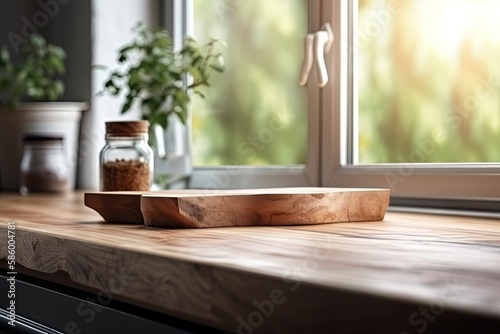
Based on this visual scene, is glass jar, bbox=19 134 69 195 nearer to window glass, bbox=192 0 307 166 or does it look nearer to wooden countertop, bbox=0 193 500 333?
window glass, bbox=192 0 307 166

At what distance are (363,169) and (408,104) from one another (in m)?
0.15

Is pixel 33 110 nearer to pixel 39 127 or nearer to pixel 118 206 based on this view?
pixel 39 127

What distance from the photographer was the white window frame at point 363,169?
4.25ft

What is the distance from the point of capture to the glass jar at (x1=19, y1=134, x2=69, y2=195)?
2.08 m

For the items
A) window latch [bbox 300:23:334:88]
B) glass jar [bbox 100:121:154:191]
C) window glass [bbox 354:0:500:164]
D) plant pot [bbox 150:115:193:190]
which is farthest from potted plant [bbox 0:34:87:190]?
window glass [bbox 354:0:500:164]

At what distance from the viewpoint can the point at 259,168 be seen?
1.77m

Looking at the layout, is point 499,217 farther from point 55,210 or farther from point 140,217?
point 55,210

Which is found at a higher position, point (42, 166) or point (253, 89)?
point (253, 89)

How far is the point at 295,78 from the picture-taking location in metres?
1.72

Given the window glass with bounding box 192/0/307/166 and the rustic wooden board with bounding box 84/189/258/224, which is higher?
the window glass with bounding box 192/0/307/166

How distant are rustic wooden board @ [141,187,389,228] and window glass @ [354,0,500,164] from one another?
0.33 metres

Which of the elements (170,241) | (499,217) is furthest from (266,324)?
(499,217)

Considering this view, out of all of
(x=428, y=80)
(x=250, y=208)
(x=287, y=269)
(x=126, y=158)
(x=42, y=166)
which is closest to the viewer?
(x=287, y=269)

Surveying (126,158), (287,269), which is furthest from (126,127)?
(287,269)
